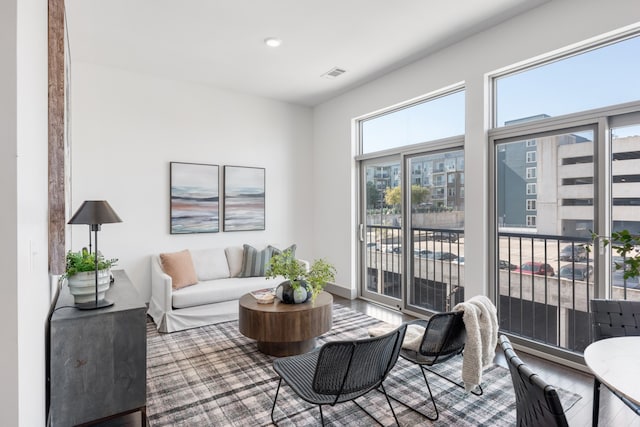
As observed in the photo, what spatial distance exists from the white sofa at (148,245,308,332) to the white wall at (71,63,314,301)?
30cm

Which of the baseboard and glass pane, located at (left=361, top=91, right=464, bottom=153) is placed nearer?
glass pane, located at (left=361, top=91, right=464, bottom=153)

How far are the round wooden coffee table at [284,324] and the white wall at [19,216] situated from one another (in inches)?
65.4

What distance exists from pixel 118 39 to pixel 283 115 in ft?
8.51

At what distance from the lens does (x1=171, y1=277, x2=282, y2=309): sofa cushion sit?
380 cm

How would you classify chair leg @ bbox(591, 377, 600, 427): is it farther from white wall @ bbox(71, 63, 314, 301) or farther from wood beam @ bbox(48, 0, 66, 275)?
white wall @ bbox(71, 63, 314, 301)

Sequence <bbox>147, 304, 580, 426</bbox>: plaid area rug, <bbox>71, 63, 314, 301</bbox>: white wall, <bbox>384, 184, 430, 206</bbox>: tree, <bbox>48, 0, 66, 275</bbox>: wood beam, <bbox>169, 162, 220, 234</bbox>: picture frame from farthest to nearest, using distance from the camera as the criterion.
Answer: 1. <bbox>169, 162, 220, 234</bbox>: picture frame
2. <bbox>384, 184, 430, 206</bbox>: tree
3. <bbox>71, 63, 314, 301</bbox>: white wall
4. <bbox>147, 304, 580, 426</bbox>: plaid area rug
5. <bbox>48, 0, 66, 275</bbox>: wood beam

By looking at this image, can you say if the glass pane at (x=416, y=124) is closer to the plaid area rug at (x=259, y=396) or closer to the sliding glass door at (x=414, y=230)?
the sliding glass door at (x=414, y=230)

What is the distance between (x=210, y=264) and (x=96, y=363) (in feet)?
8.69

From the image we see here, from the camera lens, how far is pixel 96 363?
6.43 feet

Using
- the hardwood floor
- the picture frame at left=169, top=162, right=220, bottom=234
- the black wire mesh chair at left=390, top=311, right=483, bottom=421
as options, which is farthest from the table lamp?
the picture frame at left=169, top=162, right=220, bottom=234

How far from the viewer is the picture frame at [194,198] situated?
462 cm

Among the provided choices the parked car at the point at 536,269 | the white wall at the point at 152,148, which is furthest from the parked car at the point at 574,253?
the white wall at the point at 152,148

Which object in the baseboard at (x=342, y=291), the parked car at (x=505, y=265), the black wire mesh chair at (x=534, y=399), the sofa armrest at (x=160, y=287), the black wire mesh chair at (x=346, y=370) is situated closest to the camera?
the black wire mesh chair at (x=534, y=399)

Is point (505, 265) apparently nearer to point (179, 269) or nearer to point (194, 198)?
point (179, 269)
